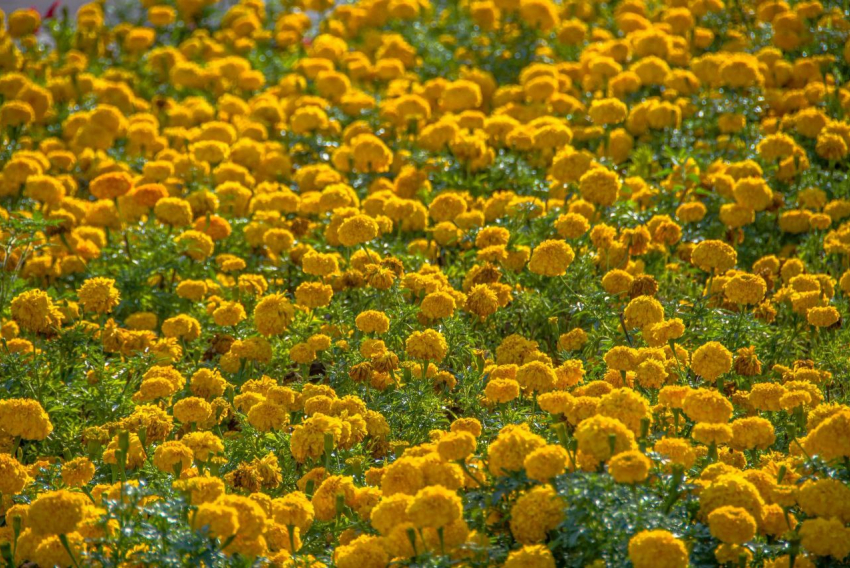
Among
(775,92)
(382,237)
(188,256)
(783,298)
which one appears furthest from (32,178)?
(775,92)

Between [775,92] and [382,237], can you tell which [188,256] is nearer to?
[382,237]

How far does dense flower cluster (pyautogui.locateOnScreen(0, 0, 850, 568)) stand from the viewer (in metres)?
2.45

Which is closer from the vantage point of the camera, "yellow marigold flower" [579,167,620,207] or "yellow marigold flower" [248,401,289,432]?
"yellow marigold flower" [248,401,289,432]

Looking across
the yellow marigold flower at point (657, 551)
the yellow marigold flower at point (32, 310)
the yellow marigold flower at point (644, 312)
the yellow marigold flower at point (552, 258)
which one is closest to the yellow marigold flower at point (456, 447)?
the yellow marigold flower at point (657, 551)

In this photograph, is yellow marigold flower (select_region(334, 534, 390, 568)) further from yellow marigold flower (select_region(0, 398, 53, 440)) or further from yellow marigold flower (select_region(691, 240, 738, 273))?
yellow marigold flower (select_region(691, 240, 738, 273))

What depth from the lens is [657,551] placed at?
7.19ft

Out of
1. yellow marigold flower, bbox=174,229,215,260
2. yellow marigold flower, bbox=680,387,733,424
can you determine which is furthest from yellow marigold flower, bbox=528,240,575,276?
yellow marigold flower, bbox=174,229,215,260

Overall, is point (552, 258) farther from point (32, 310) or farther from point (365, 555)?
point (32, 310)

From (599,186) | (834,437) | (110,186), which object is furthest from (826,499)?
(110,186)

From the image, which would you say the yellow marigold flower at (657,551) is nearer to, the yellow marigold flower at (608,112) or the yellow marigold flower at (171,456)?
the yellow marigold flower at (171,456)

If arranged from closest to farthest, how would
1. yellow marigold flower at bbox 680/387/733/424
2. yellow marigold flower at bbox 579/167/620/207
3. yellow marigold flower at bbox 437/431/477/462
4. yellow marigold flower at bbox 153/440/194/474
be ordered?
yellow marigold flower at bbox 437/431/477/462 < yellow marigold flower at bbox 680/387/733/424 < yellow marigold flower at bbox 153/440/194/474 < yellow marigold flower at bbox 579/167/620/207

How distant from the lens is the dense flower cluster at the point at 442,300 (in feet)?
8.02

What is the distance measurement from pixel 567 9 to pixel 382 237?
12.5 feet

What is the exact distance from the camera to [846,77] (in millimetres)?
6336
